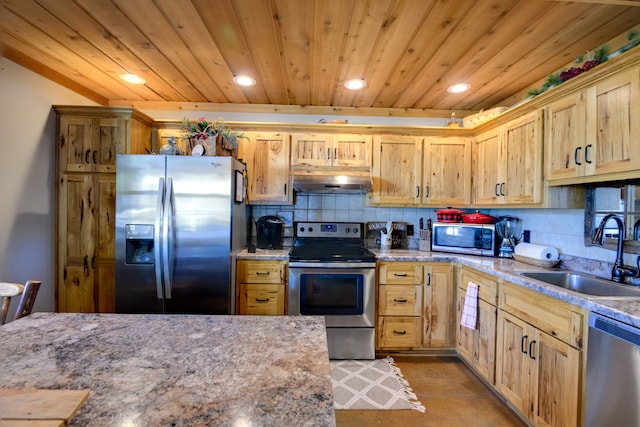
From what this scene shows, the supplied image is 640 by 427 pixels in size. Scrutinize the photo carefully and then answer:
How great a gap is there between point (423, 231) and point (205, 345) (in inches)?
104

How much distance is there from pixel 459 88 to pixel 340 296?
215 cm

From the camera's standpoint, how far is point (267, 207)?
3.34m

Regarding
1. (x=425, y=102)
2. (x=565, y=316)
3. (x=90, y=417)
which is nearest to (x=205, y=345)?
(x=90, y=417)

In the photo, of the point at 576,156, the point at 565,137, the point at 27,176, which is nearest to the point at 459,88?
the point at 565,137

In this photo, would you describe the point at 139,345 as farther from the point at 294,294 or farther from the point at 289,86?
the point at 289,86

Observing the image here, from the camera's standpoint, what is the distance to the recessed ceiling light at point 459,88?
2740 mm

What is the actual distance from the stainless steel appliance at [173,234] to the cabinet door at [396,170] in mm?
1456

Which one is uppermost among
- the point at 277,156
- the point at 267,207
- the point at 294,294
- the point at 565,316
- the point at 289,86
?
the point at 289,86

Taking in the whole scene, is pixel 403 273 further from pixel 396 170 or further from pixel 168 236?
pixel 168 236

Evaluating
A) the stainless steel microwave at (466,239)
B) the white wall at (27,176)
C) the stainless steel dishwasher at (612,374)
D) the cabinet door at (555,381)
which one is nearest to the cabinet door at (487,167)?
the stainless steel microwave at (466,239)

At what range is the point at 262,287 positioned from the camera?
2729 mm

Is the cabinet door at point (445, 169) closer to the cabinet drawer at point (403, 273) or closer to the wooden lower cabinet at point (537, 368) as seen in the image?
the cabinet drawer at point (403, 273)

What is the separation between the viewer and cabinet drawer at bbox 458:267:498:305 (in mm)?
2202

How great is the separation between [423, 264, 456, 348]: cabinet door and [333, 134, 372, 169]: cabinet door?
119cm
